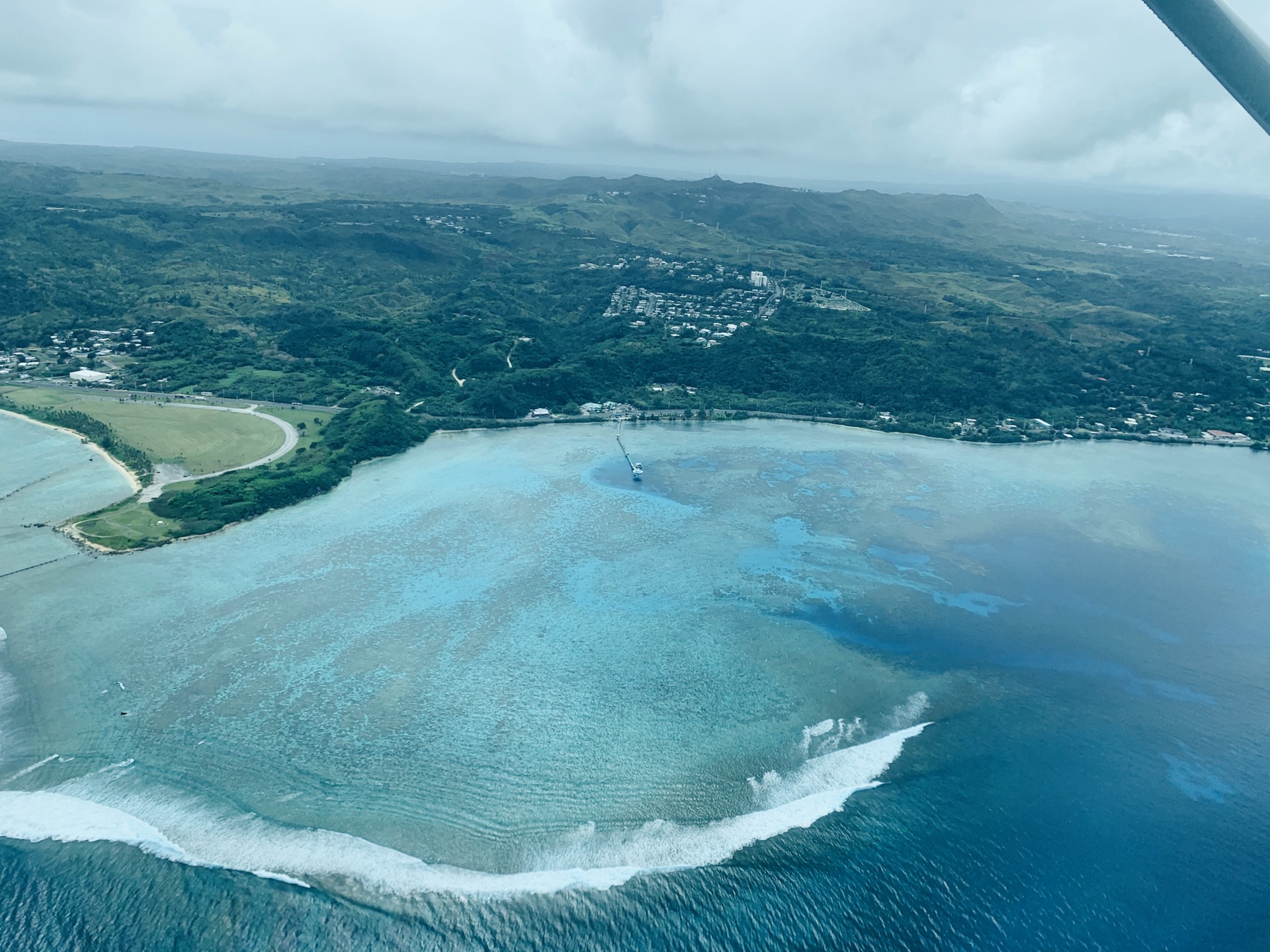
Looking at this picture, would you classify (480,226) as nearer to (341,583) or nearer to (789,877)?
(341,583)

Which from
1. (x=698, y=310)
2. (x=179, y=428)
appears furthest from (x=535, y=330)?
(x=179, y=428)

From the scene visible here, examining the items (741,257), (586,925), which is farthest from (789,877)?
(741,257)

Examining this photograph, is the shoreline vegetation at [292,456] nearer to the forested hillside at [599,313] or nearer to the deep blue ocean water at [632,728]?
the deep blue ocean water at [632,728]

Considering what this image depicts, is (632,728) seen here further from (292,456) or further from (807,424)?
(807,424)

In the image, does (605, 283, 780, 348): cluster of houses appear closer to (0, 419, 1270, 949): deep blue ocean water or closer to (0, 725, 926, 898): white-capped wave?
(0, 419, 1270, 949): deep blue ocean water

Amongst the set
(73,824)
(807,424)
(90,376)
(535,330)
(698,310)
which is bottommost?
(807,424)

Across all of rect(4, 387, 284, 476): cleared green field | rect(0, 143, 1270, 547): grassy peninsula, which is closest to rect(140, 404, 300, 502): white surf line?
rect(4, 387, 284, 476): cleared green field

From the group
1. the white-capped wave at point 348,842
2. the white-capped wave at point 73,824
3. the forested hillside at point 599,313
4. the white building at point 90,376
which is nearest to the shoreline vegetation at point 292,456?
the forested hillside at point 599,313
